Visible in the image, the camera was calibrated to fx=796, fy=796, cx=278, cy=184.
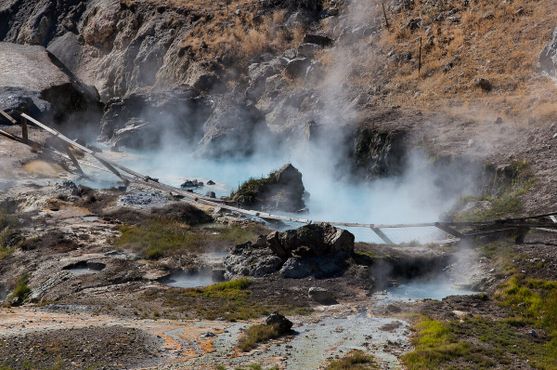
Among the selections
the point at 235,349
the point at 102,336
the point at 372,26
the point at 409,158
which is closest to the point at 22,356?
the point at 102,336

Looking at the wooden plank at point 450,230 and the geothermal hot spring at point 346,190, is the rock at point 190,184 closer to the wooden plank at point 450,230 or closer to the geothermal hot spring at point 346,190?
the geothermal hot spring at point 346,190

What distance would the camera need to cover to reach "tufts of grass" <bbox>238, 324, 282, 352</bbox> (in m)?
19.4

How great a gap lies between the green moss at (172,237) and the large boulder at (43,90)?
22.2 meters

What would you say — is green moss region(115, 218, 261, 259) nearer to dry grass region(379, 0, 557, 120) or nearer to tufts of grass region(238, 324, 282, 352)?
tufts of grass region(238, 324, 282, 352)

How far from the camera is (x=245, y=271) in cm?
2736

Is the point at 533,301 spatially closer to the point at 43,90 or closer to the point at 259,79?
the point at 259,79

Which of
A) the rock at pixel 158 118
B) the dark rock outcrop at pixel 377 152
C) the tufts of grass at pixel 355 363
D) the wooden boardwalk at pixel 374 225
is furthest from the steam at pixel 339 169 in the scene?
the tufts of grass at pixel 355 363

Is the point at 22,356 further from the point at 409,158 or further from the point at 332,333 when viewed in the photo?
the point at 409,158

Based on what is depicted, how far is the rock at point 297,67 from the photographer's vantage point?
5334 centimetres

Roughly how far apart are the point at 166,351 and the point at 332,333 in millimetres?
4449

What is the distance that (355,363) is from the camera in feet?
59.3

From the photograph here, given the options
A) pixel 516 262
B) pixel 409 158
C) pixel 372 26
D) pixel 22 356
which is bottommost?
pixel 22 356

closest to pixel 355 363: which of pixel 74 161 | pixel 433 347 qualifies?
pixel 433 347

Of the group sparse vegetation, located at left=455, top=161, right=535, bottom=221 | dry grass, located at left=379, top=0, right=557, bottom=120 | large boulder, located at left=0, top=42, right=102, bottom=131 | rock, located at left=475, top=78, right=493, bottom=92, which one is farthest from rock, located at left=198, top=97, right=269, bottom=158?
sparse vegetation, located at left=455, top=161, right=535, bottom=221
